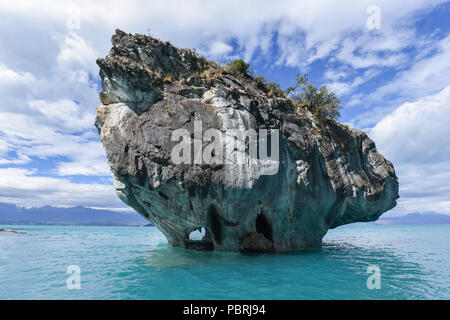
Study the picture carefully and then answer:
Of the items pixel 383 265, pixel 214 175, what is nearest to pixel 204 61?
pixel 214 175

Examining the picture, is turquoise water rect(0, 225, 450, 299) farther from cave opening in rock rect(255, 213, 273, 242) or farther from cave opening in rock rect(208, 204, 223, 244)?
cave opening in rock rect(255, 213, 273, 242)

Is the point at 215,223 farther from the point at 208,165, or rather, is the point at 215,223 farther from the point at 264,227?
the point at 208,165

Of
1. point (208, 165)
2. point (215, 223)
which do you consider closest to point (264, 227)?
point (215, 223)

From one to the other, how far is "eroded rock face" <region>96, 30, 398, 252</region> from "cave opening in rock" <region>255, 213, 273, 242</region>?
10 centimetres

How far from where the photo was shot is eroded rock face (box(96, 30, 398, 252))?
13688 mm

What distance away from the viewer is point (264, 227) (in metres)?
17.7

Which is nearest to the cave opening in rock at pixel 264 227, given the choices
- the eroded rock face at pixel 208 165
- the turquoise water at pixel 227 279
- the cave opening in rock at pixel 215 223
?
the eroded rock face at pixel 208 165

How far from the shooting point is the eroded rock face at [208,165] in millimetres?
13688

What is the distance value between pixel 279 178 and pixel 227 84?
702cm

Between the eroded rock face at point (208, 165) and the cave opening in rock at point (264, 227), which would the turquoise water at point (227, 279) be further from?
the eroded rock face at point (208, 165)

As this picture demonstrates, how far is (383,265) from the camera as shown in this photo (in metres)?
14.0

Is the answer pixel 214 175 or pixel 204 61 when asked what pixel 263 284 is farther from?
pixel 204 61

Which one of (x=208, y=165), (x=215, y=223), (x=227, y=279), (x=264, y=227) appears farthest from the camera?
(x=264, y=227)

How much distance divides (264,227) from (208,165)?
23.7ft
